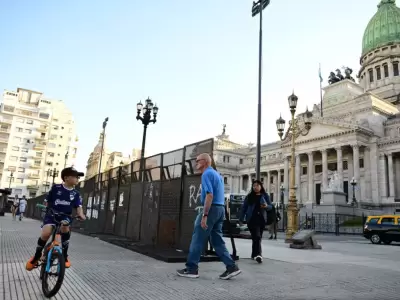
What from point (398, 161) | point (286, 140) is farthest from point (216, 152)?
point (398, 161)

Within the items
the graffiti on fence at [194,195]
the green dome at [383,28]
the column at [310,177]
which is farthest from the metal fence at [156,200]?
the green dome at [383,28]

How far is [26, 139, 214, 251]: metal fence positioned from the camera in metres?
7.54

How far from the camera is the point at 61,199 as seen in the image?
15.1 feet

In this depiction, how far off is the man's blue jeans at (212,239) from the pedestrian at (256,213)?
2156 millimetres

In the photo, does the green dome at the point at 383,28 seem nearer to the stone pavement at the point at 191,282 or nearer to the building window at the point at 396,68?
the building window at the point at 396,68

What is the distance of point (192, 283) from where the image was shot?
4.62m

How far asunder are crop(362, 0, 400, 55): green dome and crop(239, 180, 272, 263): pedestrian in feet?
232

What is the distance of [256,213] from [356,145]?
42.4 meters

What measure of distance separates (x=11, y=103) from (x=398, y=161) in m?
80.4

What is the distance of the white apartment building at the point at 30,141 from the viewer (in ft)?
237

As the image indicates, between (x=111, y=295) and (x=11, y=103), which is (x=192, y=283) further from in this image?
(x=11, y=103)

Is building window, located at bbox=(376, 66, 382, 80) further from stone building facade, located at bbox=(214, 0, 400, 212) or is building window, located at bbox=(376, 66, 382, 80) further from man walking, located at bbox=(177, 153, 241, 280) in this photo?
man walking, located at bbox=(177, 153, 241, 280)

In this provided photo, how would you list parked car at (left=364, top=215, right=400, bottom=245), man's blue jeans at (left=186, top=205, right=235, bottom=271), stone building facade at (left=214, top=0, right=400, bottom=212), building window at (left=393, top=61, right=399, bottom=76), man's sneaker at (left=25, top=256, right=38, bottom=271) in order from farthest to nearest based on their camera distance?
building window at (left=393, top=61, right=399, bottom=76), stone building facade at (left=214, top=0, right=400, bottom=212), parked car at (left=364, top=215, right=400, bottom=245), man's blue jeans at (left=186, top=205, right=235, bottom=271), man's sneaker at (left=25, top=256, right=38, bottom=271)

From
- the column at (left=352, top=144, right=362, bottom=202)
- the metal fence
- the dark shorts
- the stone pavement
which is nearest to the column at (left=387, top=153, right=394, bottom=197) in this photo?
the column at (left=352, top=144, right=362, bottom=202)
